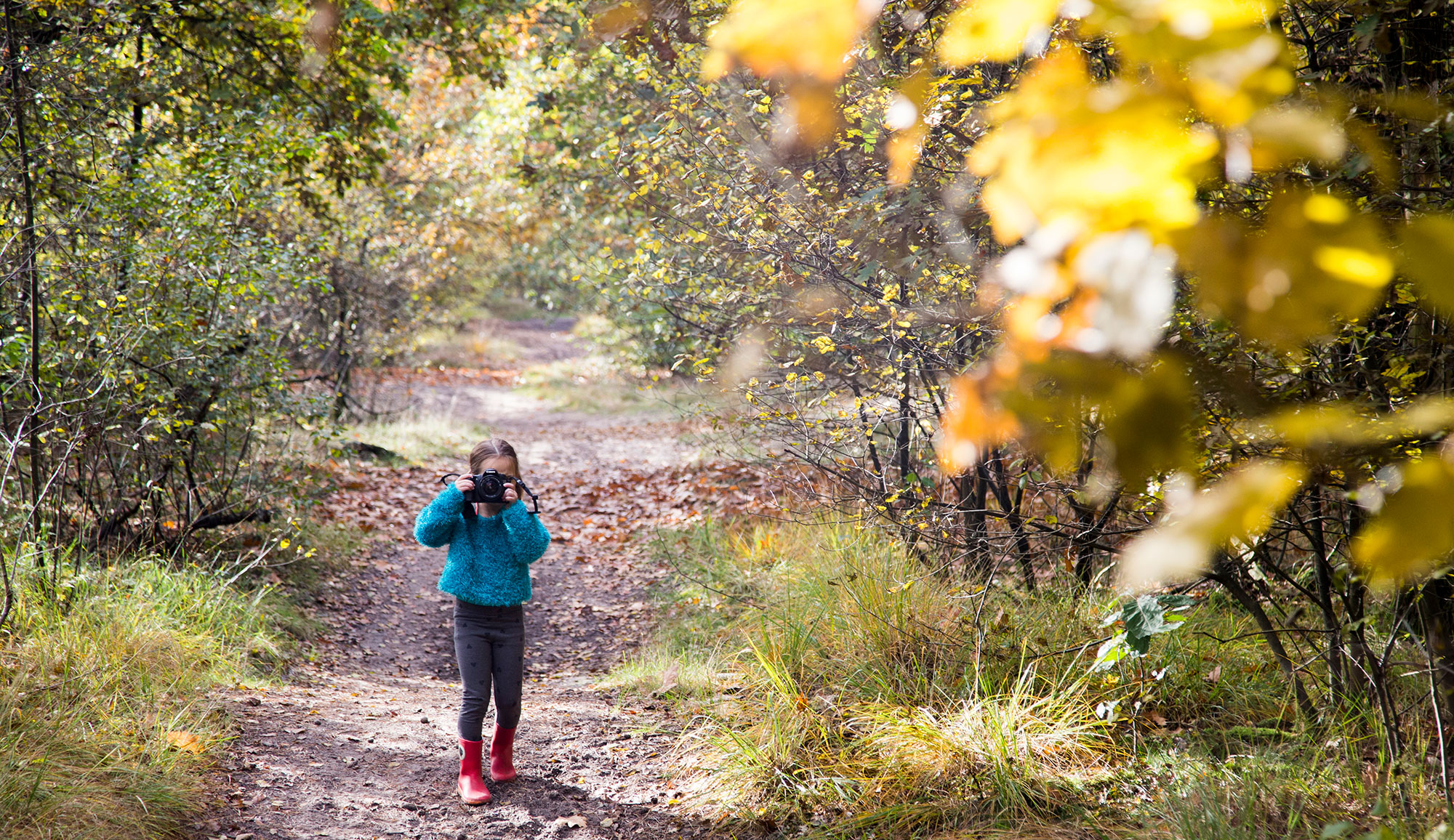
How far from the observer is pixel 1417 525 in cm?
75

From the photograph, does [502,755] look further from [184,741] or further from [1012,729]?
[1012,729]

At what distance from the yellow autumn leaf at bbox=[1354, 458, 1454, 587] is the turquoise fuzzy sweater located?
11.3 feet

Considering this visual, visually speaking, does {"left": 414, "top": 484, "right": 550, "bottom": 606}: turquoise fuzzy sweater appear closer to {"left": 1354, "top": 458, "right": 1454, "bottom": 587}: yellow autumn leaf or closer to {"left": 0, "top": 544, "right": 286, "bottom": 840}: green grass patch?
{"left": 0, "top": 544, "right": 286, "bottom": 840}: green grass patch

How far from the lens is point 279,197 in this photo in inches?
265

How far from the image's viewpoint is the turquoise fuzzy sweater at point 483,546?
3945mm

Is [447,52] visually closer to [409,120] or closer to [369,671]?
[369,671]

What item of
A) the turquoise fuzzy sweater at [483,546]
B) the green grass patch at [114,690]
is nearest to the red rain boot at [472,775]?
the turquoise fuzzy sweater at [483,546]

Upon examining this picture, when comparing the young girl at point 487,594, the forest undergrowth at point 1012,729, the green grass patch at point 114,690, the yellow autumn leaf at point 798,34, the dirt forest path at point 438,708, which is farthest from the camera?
the young girl at point 487,594

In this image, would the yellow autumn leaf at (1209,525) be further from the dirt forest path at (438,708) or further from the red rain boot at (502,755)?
the red rain boot at (502,755)

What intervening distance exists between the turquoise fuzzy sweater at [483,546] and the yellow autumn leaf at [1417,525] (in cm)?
344

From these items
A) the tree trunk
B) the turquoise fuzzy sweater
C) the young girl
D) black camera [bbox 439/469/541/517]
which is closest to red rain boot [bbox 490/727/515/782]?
the young girl

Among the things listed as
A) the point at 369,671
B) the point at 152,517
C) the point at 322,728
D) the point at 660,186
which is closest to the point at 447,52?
the point at 660,186

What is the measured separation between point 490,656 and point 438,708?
1.26 metres

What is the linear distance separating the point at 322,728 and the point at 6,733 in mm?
1320
